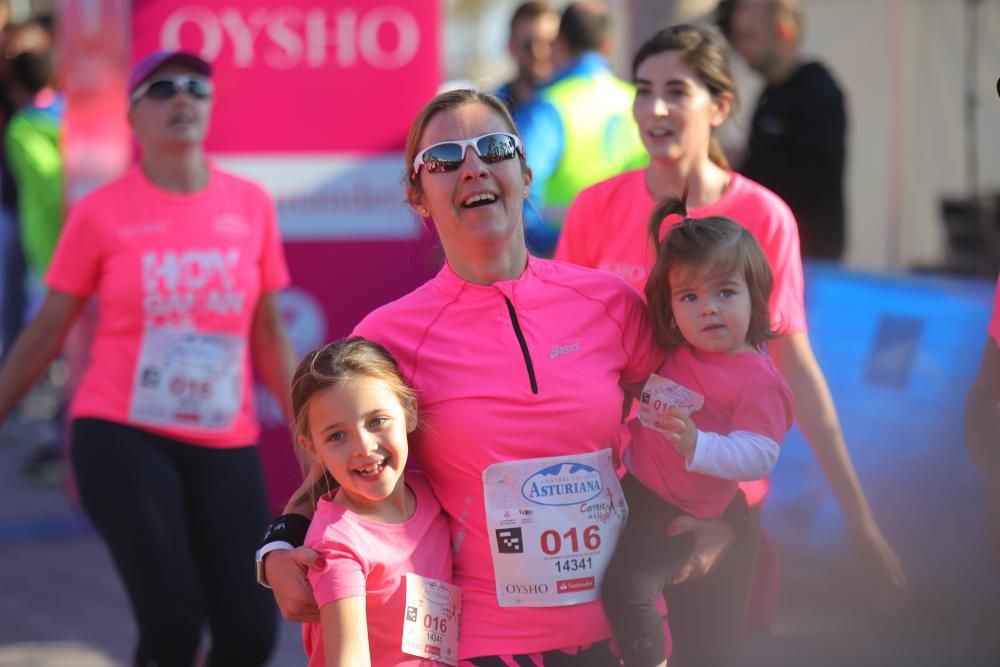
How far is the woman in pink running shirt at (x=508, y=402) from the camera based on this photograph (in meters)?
2.35

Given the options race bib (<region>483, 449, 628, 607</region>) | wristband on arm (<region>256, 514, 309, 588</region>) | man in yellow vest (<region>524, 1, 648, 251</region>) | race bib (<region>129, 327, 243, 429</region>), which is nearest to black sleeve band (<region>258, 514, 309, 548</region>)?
wristband on arm (<region>256, 514, 309, 588</region>)

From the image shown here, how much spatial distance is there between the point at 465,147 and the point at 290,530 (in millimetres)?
721

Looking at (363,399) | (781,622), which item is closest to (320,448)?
(363,399)

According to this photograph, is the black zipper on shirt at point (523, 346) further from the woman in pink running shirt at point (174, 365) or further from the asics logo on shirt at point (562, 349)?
the woman in pink running shirt at point (174, 365)

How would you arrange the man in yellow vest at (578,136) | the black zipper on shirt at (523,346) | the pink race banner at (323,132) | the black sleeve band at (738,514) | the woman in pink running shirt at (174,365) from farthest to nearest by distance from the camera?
the pink race banner at (323,132) → the man in yellow vest at (578,136) → the woman in pink running shirt at (174,365) → the black sleeve band at (738,514) → the black zipper on shirt at (523,346)

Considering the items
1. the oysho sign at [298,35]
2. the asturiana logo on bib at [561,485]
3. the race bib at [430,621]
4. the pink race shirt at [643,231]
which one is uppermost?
the oysho sign at [298,35]

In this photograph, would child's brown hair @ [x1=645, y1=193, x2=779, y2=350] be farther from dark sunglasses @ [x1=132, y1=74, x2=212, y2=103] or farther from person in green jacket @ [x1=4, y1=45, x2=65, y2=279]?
person in green jacket @ [x1=4, y1=45, x2=65, y2=279]

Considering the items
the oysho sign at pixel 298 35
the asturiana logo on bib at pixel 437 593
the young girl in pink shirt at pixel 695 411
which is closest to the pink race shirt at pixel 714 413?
the young girl in pink shirt at pixel 695 411

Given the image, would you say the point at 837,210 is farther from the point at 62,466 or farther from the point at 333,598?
the point at 62,466

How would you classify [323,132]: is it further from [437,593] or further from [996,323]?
[996,323]

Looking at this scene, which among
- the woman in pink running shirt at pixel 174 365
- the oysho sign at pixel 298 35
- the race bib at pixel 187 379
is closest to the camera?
the woman in pink running shirt at pixel 174 365

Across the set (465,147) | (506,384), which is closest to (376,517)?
(506,384)

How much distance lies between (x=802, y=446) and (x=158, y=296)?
1.91 meters

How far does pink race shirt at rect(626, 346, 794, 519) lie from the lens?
2365 millimetres
